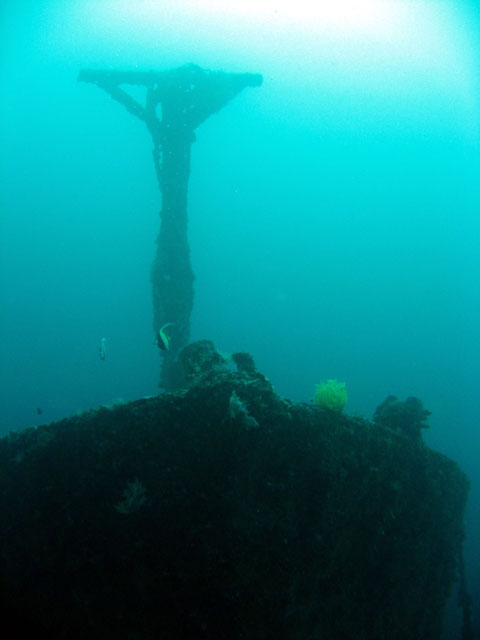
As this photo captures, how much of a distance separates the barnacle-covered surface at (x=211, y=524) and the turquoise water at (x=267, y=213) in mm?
25183

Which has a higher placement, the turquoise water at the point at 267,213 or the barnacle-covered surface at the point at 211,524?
the turquoise water at the point at 267,213

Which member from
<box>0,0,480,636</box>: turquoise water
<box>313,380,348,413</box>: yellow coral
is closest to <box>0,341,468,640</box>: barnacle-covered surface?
<box>313,380,348,413</box>: yellow coral

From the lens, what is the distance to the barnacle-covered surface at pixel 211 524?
110 inches

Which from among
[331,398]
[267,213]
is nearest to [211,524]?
[331,398]

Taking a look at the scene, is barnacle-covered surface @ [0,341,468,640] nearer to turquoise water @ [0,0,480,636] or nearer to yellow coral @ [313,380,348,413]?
yellow coral @ [313,380,348,413]

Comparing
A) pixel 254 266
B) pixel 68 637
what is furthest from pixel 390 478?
pixel 254 266

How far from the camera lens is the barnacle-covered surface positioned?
2791 millimetres

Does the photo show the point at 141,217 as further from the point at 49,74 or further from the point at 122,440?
the point at 122,440

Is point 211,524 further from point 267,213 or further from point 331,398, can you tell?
point 267,213

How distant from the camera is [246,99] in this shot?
96.3 meters

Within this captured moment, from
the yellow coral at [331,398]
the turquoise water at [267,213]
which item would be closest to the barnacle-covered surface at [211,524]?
the yellow coral at [331,398]

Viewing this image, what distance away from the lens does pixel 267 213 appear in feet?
279

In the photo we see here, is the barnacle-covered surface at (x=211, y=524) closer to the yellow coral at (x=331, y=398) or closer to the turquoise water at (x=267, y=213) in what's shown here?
the yellow coral at (x=331, y=398)

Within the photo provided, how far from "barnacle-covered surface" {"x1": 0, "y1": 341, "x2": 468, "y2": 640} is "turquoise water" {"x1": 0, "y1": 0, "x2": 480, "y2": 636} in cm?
2518
